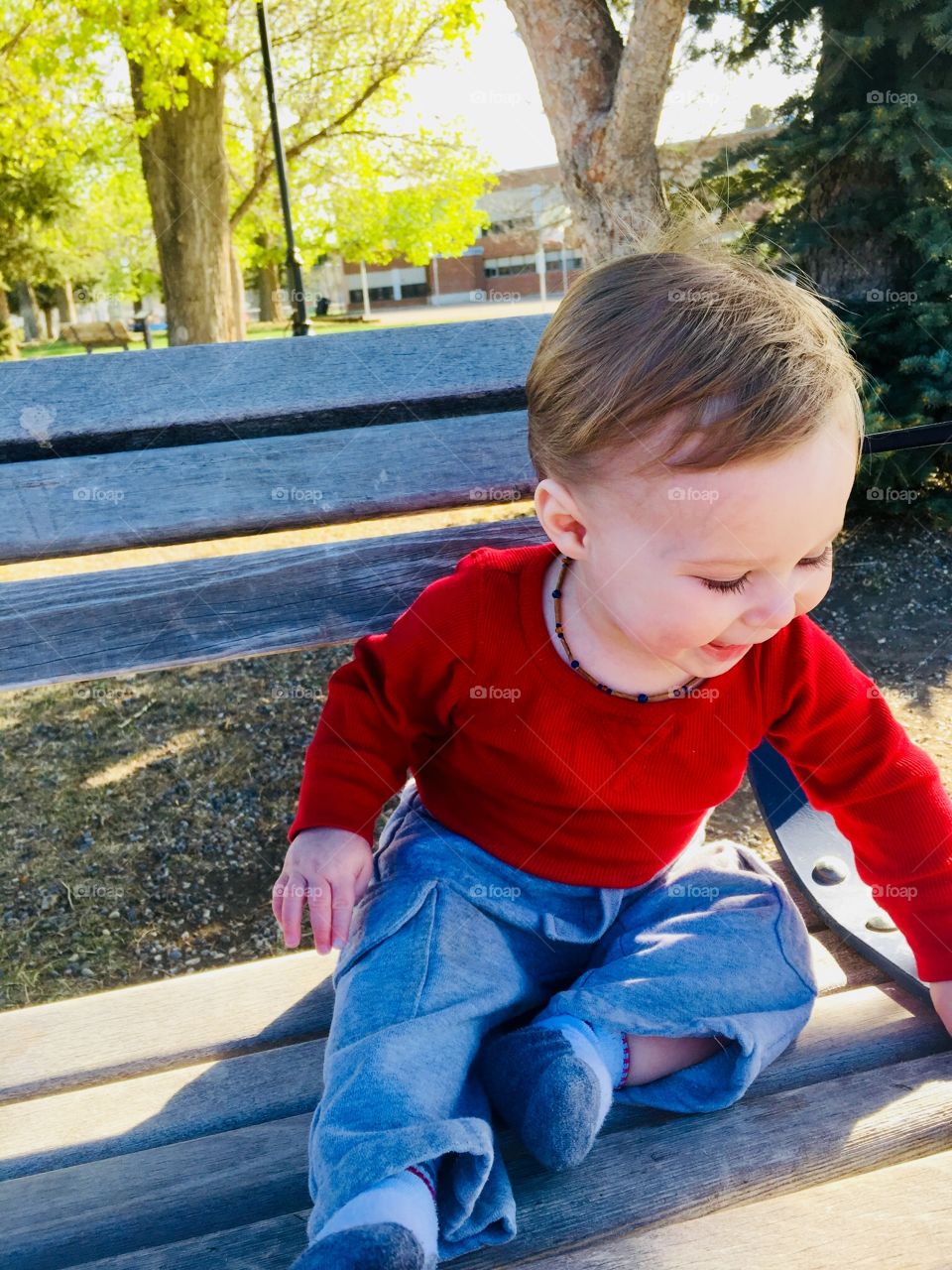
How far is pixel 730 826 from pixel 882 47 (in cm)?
335

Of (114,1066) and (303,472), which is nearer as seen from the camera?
(114,1066)

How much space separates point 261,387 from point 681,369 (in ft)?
2.74

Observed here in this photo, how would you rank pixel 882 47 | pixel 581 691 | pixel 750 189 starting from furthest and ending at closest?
1. pixel 750 189
2. pixel 882 47
3. pixel 581 691

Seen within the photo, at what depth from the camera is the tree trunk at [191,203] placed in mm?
8539

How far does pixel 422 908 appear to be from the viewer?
1.41m

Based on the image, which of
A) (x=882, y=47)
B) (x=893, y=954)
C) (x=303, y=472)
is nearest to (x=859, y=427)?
(x=893, y=954)

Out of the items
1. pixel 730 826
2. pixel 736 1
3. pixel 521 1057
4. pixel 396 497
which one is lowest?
pixel 730 826

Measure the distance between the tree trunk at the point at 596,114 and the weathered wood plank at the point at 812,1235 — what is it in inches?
153

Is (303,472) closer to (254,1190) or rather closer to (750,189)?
(254,1190)

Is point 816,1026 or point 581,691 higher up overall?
point 581,691

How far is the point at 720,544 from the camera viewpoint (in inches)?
49.4

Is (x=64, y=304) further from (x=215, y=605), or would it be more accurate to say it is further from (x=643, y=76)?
(x=215, y=605)

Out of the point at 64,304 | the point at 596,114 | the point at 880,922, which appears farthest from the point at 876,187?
the point at 64,304

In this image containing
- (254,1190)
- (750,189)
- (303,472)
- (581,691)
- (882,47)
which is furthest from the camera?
(750,189)
